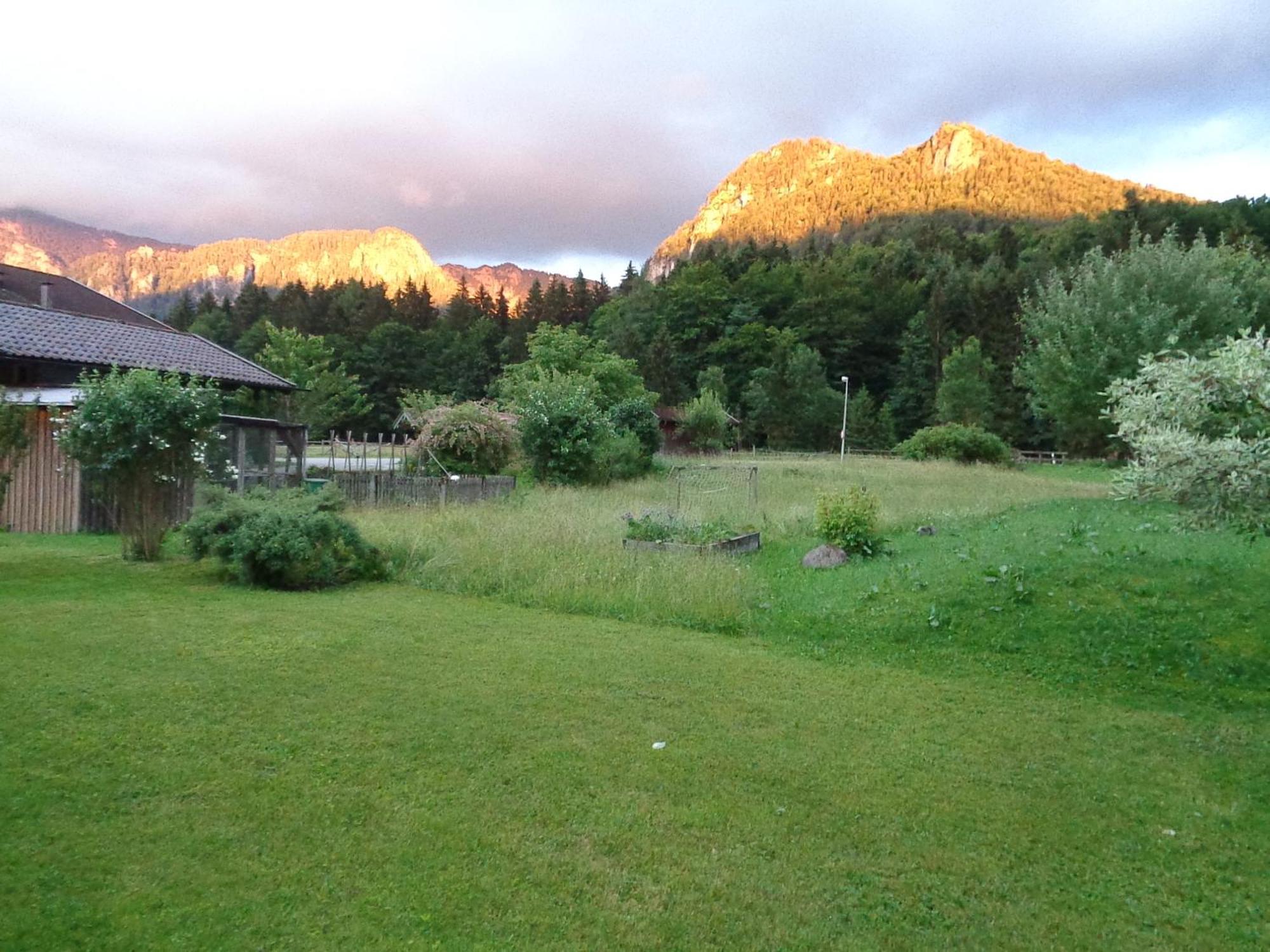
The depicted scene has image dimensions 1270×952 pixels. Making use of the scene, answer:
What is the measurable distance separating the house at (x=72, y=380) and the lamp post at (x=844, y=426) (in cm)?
2856

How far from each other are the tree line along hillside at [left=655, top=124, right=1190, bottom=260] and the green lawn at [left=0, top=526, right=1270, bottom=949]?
99.6 metres

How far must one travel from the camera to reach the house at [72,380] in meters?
14.3

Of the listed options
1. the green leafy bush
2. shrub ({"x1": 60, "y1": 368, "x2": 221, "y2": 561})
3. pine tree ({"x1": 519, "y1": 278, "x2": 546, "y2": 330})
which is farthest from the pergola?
pine tree ({"x1": 519, "y1": 278, "x2": 546, "y2": 330})

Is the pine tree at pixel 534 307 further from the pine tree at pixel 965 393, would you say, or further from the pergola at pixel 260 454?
the pergola at pixel 260 454

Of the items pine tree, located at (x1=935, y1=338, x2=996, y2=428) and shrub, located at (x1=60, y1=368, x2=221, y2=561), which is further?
pine tree, located at (x1=935, y1=338, x2=996, y2=428)

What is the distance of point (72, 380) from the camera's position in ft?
53.5

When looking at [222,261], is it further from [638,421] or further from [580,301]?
[638,421]

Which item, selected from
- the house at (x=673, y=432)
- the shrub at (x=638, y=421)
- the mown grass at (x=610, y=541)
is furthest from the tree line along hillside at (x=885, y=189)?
the mown grass at (x=610, y=541)

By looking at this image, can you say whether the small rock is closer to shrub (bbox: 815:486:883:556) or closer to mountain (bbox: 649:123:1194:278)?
shrub (bbox: 815:486:883:556)

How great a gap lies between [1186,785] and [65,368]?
61.6 feet

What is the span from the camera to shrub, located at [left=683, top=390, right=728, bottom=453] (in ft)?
166

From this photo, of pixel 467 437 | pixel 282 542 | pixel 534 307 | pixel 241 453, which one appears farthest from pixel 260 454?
pixel 534 307

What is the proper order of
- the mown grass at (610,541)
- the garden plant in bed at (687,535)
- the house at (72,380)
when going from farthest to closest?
the house at (72,380) < the garden plant in bed at (687,535) < the mown grass at (610,541)

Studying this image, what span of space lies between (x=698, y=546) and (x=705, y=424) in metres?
39.4
